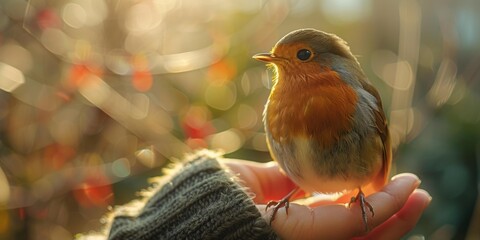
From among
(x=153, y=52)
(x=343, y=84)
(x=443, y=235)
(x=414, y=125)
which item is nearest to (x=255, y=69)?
(x=153, y=52)

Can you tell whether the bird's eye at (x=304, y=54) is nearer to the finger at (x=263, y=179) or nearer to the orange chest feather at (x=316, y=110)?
the orange chest feather at (x=316, y=110)

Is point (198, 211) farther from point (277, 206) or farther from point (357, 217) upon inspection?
point (357, 217)

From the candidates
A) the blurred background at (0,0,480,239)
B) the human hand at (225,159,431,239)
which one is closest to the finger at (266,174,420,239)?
the human hand at (225,159,431,239)

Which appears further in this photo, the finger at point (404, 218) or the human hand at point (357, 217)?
the finger at point (404, 218)

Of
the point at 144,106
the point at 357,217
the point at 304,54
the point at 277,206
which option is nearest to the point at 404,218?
the point at 357,217

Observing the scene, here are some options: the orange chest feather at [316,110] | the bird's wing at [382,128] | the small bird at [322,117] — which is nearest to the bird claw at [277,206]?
the small bird at [322,117]

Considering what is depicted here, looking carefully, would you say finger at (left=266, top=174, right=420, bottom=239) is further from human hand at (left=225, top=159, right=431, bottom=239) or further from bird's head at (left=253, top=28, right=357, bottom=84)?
bird's head at (left=253, top=28, right=357, bottom=84)

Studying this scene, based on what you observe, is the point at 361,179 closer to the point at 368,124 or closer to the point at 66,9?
the point at 368,124
